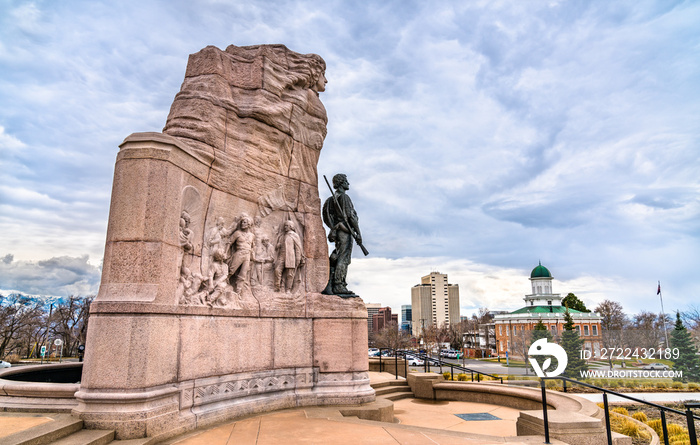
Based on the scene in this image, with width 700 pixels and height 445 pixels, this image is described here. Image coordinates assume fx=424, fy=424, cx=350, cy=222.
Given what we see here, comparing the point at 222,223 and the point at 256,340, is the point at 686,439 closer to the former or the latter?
the point at 256,340

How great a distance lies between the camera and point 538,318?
6650 cm

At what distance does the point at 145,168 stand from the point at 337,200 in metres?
5.08

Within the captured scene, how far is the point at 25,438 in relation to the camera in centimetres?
461

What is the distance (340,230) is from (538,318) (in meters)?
65.0

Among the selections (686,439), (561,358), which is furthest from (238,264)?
(686,439)

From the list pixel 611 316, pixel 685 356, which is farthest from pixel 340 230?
pixel 611 316

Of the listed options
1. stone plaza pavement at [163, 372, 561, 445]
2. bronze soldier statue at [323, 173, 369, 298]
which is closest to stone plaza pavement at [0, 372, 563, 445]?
stone plaza pavement at [163, 372, 561, 445]

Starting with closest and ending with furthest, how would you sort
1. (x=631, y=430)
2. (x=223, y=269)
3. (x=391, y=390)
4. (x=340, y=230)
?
(x=223, y=269) < (x=631, y=430) < (x=340, y=230) < (x=391, y=390)

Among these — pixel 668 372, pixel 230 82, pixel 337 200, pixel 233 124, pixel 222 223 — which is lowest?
pixel 668 372

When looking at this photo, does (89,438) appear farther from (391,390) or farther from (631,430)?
(631,430)

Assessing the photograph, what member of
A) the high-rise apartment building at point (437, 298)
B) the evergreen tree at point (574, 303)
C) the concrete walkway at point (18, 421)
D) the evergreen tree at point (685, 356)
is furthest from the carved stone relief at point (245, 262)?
the high-rise apartment building at point (437, 298)

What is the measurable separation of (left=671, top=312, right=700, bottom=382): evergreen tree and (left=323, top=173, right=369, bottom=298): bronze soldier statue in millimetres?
31574

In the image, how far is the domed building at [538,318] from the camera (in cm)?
6206

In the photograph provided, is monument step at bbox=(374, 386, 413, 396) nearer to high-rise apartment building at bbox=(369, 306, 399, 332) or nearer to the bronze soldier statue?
the bronze soldier statue
